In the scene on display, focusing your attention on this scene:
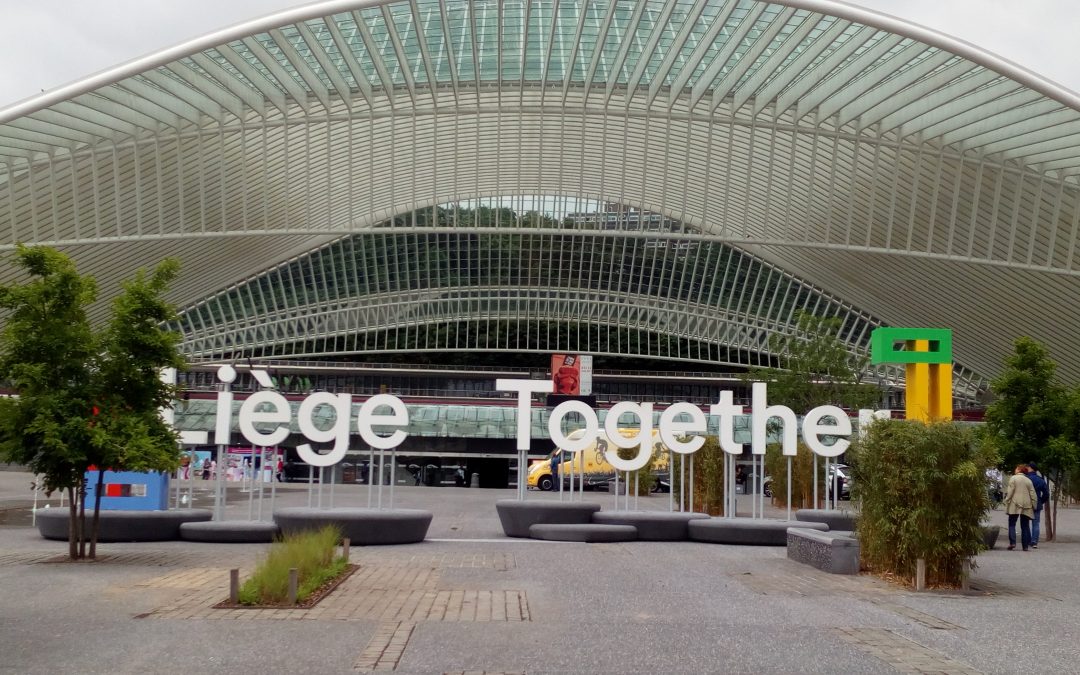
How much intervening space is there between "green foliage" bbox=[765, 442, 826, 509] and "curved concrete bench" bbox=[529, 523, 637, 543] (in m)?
9.89

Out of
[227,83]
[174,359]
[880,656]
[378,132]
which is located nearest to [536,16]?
[227,83]

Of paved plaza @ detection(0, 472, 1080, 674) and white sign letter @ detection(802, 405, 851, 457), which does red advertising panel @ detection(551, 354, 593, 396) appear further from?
paved plaza @ detection(0, 472, 1080, 674)

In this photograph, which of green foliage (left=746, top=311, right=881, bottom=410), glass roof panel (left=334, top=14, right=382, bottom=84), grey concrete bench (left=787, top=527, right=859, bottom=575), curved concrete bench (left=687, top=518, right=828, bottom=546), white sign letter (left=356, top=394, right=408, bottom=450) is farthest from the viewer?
green foliage (left=746, top=311, right=881, bottom=410)

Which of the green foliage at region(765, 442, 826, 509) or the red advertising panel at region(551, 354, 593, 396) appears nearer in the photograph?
the green foliage at region(765, 442, 826, 509)

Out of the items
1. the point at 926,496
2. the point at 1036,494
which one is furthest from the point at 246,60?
the point at 926,496

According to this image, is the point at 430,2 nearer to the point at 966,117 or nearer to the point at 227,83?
the point at 227,83

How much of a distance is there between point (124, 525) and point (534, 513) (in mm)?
7832

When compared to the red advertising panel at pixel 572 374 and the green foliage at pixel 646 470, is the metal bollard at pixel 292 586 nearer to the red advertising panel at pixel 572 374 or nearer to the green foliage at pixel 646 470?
the green foliage at pixel 646 470

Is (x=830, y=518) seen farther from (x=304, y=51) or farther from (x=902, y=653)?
(x=304, y=51)

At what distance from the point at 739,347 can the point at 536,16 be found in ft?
124

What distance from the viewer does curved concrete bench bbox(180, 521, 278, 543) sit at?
20.2 meters

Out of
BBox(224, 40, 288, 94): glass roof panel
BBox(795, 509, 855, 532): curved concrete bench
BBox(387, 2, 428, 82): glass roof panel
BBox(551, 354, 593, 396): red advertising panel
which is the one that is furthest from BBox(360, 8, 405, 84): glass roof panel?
BBox(551, 354, 593, 396): red advertising panel

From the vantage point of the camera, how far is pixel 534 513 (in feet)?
74.9

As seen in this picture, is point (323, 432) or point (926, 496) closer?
point (926, 496)
